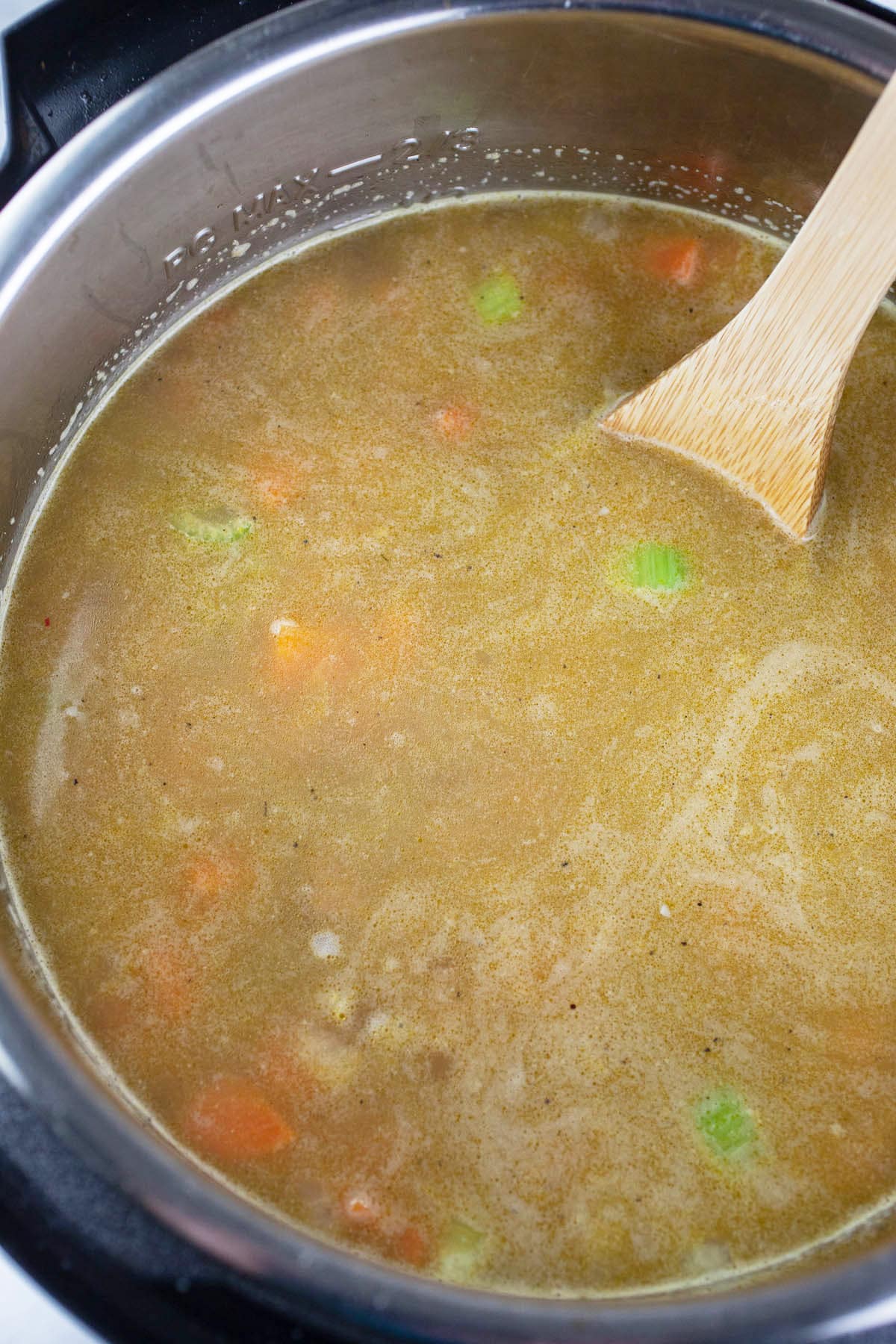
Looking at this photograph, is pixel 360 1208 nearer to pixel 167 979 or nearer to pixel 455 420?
pixel 167 979

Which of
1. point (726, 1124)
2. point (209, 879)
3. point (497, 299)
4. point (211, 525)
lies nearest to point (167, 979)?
point (209, 879)

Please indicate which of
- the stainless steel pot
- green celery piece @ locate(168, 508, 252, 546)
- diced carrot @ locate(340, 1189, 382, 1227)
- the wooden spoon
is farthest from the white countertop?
the wooden spoon

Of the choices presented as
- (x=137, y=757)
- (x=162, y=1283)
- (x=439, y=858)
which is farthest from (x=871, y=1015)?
(x=137, y=757)

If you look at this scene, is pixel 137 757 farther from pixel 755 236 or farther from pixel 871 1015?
pixel 755 236

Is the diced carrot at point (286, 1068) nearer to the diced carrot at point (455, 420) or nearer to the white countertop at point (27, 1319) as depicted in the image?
the white countertop at point (27, 1319)

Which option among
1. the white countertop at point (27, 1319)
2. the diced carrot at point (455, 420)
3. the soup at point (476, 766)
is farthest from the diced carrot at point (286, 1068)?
the diced carrot at point (455, 420)

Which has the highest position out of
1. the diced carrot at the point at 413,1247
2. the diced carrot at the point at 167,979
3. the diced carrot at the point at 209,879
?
the diced carrot at the point at 209,879
